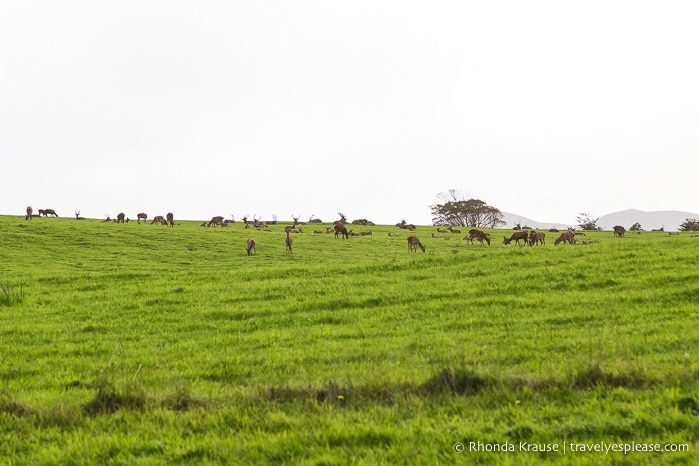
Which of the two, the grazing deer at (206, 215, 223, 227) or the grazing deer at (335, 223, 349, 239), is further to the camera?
the grazing deer at (206, 215, 223, 227)

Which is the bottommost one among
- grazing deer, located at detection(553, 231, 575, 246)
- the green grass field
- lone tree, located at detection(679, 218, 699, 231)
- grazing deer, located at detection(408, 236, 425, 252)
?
the green grass field

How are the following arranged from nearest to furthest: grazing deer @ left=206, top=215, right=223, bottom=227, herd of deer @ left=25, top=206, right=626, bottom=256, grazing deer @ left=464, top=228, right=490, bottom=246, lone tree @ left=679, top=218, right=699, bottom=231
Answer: herd of deer @ left=25, top=206, right=626, bottom=256, grazing deer @ left=464, top=228, right=490, bottom=246, grazing deer @ left=206, top=215, right=223, bottom=227, lone tree @ left=679, top=218, right=699, bottom=231

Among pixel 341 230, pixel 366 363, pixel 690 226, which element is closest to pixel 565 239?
pixel 341 230

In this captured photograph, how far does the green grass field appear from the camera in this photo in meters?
5.25

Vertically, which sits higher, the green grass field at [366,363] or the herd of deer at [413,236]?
the herd of deer at [413,236]

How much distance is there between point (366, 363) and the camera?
8.77 m

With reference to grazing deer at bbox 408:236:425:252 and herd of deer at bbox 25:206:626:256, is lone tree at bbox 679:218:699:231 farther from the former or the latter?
grazing deer at bbox 408:236:425:252

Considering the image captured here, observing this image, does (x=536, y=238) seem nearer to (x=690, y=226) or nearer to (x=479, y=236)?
(x=479, y=236)

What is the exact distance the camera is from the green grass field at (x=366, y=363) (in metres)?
5.25

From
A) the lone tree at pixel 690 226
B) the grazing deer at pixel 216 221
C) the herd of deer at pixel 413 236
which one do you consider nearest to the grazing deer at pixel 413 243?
the herd of deer at pixel 413 236

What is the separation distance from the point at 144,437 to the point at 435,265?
16.7 meters

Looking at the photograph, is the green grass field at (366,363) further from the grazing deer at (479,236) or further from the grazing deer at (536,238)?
the grazing deer at (479,236)

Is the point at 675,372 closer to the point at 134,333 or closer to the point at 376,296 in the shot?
the point at 376,296

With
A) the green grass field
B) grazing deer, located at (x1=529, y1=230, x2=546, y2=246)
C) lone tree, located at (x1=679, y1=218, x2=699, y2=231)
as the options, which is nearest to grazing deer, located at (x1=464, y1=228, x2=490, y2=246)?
grazing deer, located at (x1=529, y1=230, x2=546, y2=246)
